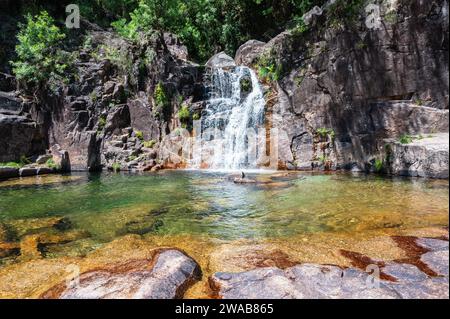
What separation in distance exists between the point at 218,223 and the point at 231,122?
11422 millimetres

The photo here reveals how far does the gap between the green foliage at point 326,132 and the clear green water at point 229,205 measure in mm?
2756

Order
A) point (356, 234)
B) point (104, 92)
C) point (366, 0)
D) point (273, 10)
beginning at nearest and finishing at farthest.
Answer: point (356, 234), point (366, 0), point (104, 92), point (273, 10)

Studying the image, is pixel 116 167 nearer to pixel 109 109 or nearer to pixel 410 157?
pixel 109 109

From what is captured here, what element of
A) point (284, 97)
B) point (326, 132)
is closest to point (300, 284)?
point (326, 132)

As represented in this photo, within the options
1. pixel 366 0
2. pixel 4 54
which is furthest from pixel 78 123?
→ pixel 366 0

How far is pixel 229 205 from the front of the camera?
8.54m

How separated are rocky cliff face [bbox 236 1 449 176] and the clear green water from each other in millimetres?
2553

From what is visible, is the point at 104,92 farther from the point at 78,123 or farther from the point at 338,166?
the point at 338,166

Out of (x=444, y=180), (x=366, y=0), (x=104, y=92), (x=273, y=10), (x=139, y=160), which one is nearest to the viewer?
(x=444, y=180)

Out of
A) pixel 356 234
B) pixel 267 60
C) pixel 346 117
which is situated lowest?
pixel 356 234

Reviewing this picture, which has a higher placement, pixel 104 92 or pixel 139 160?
pixel 104 92

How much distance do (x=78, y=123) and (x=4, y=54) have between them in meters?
7.98

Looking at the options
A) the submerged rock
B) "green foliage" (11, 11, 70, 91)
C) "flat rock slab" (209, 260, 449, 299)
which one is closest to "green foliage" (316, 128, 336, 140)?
the submerged rock

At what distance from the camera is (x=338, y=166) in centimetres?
1462
